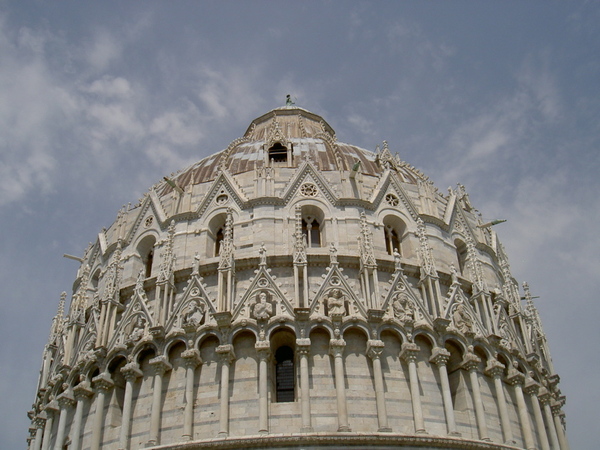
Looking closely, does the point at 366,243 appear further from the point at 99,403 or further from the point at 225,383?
the point at 99,403

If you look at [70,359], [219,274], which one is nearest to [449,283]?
[219,274]

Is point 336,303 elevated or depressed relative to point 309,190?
depressed

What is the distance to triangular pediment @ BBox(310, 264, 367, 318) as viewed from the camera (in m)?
22.3

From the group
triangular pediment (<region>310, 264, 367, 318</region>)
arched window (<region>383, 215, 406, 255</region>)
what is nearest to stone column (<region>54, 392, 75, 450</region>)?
triangular pediment (<region>310, 264, 367, 318</region>)

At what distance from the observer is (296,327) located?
21750mm

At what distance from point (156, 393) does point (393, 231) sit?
1153 centimetres

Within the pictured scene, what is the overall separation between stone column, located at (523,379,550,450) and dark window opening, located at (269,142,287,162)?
547 inches

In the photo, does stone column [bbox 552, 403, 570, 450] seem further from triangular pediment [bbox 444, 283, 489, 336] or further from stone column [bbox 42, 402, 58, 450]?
stone column [bbox 42, 402, 58, 450]

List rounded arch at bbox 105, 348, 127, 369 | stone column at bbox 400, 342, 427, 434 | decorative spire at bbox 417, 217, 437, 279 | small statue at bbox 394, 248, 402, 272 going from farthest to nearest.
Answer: decorative spire at bbox 417, 217, 437, 279 < small statue at bbox 394, 248, 402, 272 < rounded arch at bbox 105, 348, 127, 369 < stone column at bbox 400, 342, 427, 434

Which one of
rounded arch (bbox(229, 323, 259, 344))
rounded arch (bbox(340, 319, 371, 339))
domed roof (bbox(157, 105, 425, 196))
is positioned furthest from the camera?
domed roof (bbox(157, 105, 425, 196))

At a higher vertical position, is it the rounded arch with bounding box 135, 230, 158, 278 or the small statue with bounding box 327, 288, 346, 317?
the rounded arch with bounding box 135, 230, 158, 278

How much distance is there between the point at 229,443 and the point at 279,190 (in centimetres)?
1082

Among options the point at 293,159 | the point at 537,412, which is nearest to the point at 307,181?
the point at 293,159

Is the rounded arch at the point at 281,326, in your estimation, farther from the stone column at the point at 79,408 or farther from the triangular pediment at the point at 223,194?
the stone column at the point at 79,408
